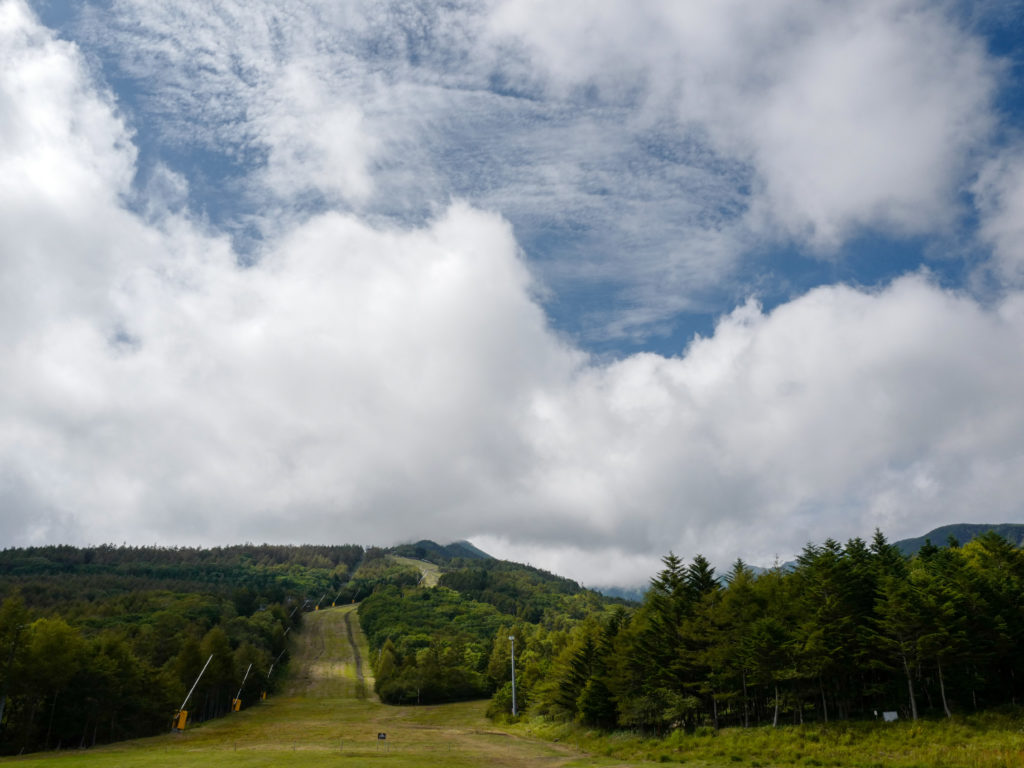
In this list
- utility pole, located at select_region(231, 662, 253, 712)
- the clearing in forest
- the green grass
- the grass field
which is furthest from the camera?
utility pole, located at select_region(231, 662, 253, 712)

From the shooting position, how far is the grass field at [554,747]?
36562mm

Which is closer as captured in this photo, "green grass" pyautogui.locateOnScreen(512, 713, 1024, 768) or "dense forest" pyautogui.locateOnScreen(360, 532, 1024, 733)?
"green grass" pyautogui.locateOnScreen(512, 713, 1024, 768)

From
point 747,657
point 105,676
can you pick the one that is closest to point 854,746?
point 747,657

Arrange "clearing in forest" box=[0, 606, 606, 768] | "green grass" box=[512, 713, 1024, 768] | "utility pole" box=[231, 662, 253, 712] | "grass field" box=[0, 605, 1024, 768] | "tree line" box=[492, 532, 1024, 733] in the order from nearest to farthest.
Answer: "green grass" box=[512, 713, 1024, 768] < "grass field" box=[0, 605, 1024, 768] < "clearing in forest" box=[0, 606, 606, 768] < "tree line" box=[492, 532, 1024, 733] < "utility pole" box=[231, 662, 253, 712]

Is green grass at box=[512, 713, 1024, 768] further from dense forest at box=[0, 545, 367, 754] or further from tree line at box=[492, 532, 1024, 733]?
dense forest at box=[0, 545, 367, 754]

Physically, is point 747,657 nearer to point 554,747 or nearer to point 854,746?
point 854,746

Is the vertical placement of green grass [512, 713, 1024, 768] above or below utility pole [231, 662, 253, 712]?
above

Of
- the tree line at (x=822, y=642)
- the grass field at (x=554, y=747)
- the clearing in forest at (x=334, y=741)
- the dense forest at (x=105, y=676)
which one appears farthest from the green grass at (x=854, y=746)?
the dense forest at (x=105, y=676)

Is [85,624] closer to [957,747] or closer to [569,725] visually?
[569,725]

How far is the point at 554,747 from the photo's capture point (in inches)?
2259

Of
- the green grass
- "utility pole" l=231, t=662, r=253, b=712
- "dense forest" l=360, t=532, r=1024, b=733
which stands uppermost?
"dense forest" l=360, t=532, r=1024, b=733

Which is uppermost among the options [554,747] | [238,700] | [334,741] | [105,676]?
[105,676]

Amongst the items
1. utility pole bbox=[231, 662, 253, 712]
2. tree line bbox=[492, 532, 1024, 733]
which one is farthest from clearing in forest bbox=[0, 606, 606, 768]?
tree line bbox=[492, 532, 1024, 733]

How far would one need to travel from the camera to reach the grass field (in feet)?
120
